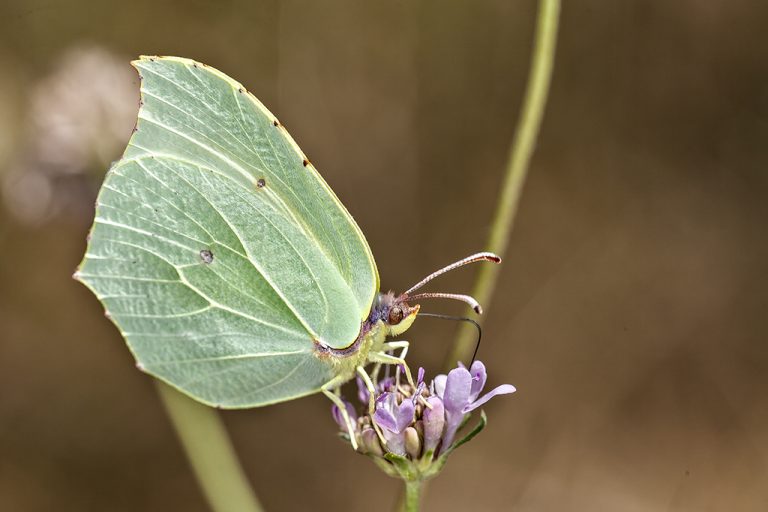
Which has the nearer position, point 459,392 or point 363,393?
point 459,392

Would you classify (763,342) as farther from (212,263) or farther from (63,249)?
(63,249)

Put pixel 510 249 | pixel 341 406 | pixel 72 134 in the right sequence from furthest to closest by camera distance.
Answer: pixel 510 249 → pixel 72 134 → pixel 341 406

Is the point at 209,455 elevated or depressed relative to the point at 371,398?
depressed

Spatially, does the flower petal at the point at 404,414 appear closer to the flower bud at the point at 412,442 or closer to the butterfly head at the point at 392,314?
the flower bud at the point at 412,442

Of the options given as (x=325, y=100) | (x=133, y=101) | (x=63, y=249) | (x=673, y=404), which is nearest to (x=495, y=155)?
(x=325, y=100)

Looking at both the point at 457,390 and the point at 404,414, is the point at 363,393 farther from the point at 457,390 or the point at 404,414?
the point at 457,390

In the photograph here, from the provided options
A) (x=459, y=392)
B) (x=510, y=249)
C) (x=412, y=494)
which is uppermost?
(x=459, y=392)

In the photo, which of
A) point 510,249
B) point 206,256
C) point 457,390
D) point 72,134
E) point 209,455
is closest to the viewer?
point 457,390

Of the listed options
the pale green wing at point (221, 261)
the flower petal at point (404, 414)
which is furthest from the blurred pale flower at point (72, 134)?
the flower petal at point (404, 414)

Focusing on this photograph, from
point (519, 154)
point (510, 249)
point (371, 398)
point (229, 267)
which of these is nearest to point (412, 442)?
point (371, 398)
